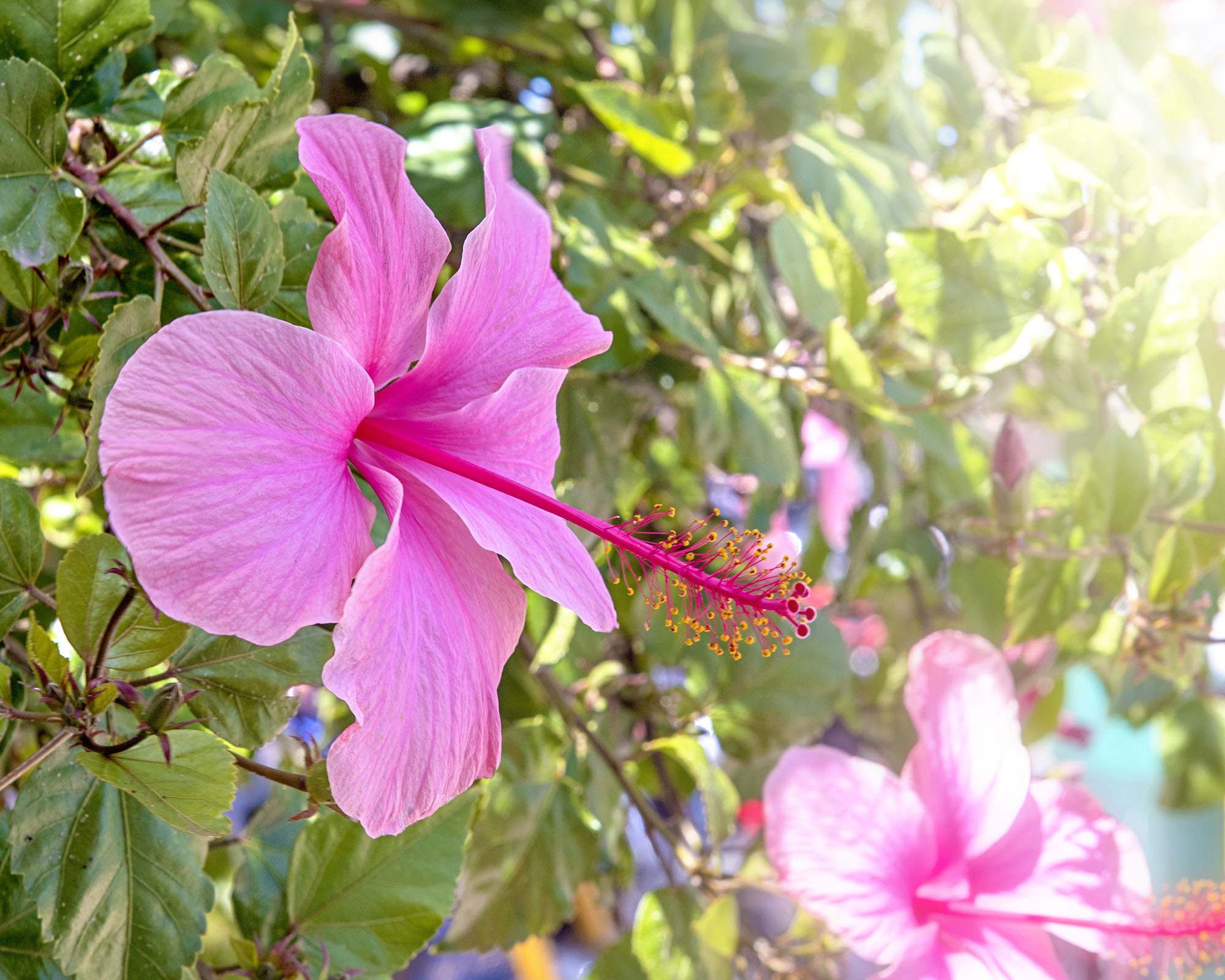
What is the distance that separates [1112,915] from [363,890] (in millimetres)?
528

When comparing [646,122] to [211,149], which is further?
[646,122]

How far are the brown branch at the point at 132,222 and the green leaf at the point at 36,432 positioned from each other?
108 millimetres

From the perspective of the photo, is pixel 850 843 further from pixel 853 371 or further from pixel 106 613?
pixel 106 613

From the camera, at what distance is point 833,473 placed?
1302mm

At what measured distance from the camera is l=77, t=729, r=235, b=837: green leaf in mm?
375

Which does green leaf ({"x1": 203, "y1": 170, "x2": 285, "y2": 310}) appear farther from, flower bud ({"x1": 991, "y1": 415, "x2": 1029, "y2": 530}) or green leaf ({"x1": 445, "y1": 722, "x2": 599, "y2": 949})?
flower bud ({"x1": 991, "y1": 415, "x2": 1029, "y2": 530})

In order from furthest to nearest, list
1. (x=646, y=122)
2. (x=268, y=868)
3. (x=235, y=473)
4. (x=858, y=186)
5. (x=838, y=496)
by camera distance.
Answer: (x=838, y=496)
(x=858, y=186)
(x=646, y=122)
(x=268, y=868)
(x=235, y=473)

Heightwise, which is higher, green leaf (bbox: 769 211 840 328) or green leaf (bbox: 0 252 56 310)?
green leaf (bbox: 0 252 56 310)

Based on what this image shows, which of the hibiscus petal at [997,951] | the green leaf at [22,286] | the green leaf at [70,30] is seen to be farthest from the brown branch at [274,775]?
the hibiscus petal at [997,951]

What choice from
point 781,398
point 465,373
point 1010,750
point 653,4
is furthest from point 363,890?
point 653,4

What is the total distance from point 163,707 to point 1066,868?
63 centimetres

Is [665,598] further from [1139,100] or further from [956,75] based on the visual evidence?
[1139,100]

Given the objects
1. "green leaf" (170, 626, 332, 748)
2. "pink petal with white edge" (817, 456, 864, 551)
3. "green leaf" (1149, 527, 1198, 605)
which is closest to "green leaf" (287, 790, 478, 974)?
"green leaf" (170, 626, 332, 748)

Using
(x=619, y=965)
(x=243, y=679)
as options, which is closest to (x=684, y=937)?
(x=619, y=965)
